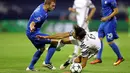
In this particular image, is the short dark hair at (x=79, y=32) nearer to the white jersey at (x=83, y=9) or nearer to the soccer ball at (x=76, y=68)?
the soccer ball at (x=76, y=68)

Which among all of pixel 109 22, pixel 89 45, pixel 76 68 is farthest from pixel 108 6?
pixel 76 68

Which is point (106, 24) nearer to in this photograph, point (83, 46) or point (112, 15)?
point (112, 15)

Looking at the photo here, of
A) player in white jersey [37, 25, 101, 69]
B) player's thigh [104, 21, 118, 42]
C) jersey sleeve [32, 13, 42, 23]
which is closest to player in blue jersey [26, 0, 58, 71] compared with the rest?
jersey sleeve [32, 13, 42, 23]

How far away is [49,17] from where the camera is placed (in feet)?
128

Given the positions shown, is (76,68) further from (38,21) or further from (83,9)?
(83,9)

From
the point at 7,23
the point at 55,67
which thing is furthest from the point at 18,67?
the point at 7,23

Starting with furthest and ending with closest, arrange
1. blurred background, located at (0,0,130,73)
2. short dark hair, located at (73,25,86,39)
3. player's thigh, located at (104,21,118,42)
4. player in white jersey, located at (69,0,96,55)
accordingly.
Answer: player in white jersey, located at (69,0,96,55) → blurred background, located at (0,0,130,73) → player's thigh, located at (104,21,118,42) → short dark hair, located at (73,25,86,39)

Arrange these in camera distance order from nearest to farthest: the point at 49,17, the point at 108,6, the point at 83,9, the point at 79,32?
the point at 79,32, the point at 108,6, the point at 83,9, the point at 49,17

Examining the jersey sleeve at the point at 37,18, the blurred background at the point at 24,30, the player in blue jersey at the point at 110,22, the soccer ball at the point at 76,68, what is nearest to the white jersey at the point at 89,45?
the soccer ball at the point at 76,68

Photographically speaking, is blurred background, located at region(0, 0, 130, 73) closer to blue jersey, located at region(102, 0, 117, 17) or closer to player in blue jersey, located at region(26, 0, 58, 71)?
player in blue jersey, located at region(26, 0, 58, 71)

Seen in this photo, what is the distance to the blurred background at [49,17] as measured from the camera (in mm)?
34281

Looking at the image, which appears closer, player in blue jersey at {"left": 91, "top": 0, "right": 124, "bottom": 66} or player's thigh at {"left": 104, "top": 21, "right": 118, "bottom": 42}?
player in blue jersey at {"left": 91, "top": 0, "right": 124, "bottom": 66}

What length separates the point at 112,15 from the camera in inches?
549

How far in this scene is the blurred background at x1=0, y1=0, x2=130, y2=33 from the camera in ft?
112
